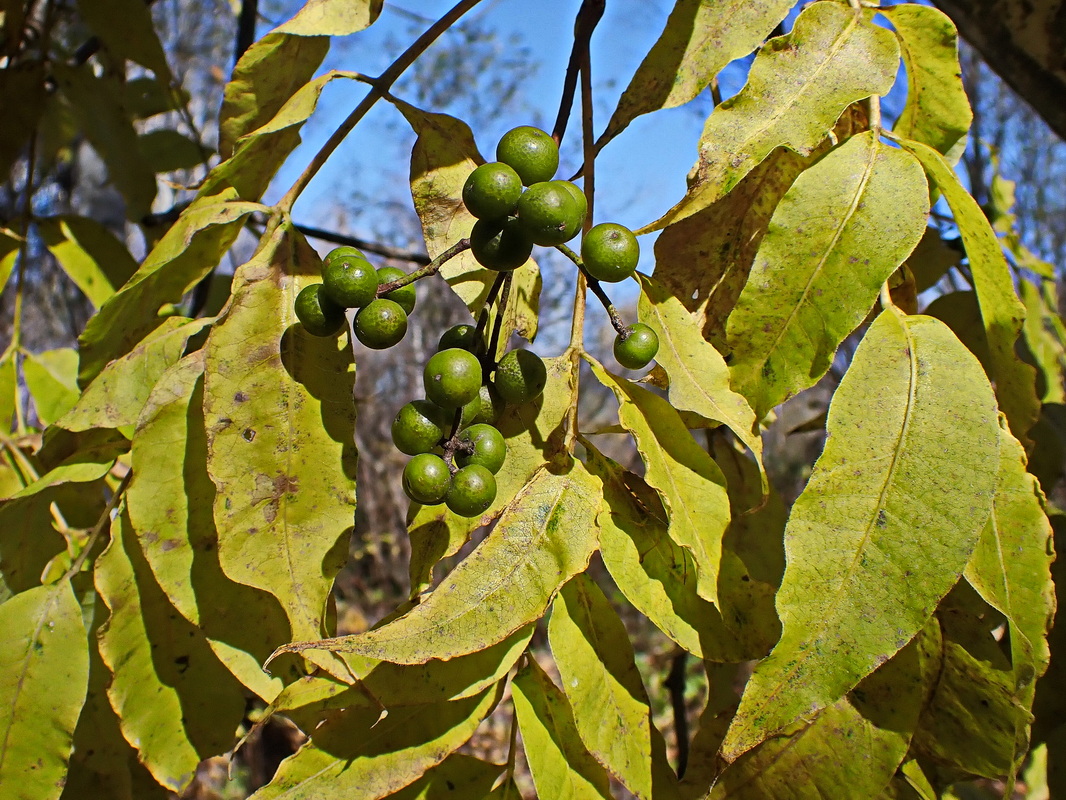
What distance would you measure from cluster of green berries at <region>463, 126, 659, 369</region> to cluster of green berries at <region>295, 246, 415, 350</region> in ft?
0.32

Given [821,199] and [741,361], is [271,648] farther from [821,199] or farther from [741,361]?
[821,199]

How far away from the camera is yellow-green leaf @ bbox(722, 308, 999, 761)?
578mm

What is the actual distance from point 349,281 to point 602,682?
1.41 feet

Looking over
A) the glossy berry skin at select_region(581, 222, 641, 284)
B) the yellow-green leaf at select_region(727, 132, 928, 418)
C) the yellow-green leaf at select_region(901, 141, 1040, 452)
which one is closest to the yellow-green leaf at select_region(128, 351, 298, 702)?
the glossy berry skin at select_region(581, 222, 641, 284)

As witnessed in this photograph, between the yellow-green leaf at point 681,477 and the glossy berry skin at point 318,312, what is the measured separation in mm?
250

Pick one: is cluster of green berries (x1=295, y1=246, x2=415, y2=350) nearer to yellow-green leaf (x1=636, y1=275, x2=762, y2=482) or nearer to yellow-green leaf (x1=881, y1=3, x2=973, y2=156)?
yellow-green leaf (x1=636, y1=275, x2=762, y2=482)

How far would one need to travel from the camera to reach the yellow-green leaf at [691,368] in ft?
2.23

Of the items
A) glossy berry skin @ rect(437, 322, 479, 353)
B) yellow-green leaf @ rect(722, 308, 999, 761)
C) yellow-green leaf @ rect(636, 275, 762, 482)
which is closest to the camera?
yellow-green leaf @ rect(722, 308, 999, 761)

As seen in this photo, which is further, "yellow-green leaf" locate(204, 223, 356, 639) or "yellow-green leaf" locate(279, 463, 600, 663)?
"yellow-green leaf" locate(204, 223, 356, 639)

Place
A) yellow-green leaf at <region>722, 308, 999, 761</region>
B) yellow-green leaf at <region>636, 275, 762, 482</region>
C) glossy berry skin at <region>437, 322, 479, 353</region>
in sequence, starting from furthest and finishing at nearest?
glossy berry skin at <region>437, 322, 479, 353</region>, yellow-green leaf at <region>636, 275, 762, 482</region>, yellow-green leaf at <region>722, 308, 999, 761</region>

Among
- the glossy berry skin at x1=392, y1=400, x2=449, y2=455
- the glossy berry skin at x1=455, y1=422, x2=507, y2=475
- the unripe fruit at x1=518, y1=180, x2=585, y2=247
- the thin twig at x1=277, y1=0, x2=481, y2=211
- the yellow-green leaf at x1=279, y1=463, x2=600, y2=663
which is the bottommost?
the yellow-green leaf at x1=279, y1=463, x2=600, y2=663

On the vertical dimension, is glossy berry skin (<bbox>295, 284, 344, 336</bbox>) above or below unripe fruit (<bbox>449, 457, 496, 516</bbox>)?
above

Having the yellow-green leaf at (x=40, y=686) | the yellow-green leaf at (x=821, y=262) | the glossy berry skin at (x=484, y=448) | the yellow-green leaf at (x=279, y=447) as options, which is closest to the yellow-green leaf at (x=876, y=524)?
the yellow-green leaf at (x=821, y=262)

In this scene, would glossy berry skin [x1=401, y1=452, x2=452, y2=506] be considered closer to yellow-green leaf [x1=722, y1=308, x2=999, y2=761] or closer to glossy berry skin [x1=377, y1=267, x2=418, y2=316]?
glossy berry skin [x1=377, y1=267, x2=418, y2=316]
